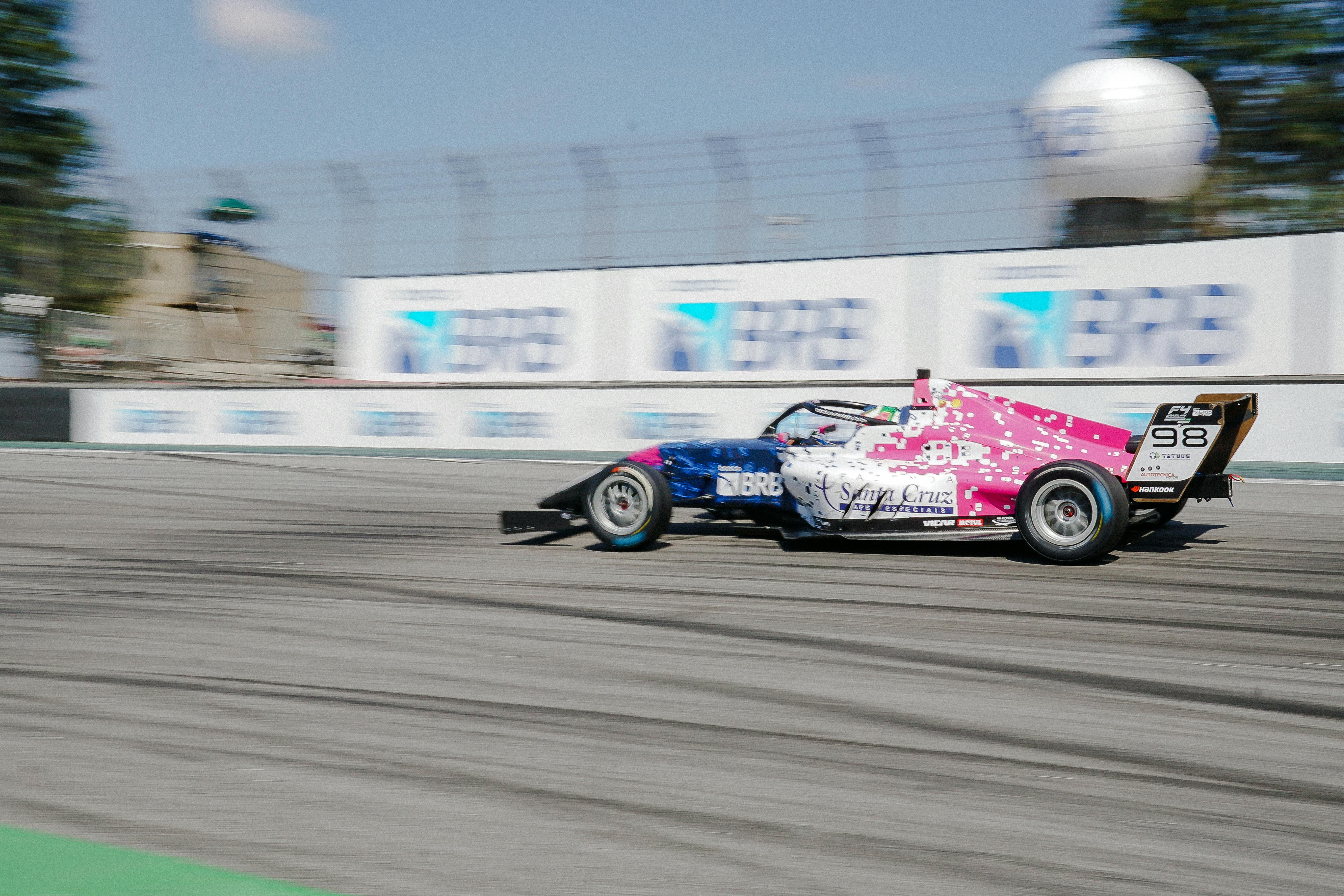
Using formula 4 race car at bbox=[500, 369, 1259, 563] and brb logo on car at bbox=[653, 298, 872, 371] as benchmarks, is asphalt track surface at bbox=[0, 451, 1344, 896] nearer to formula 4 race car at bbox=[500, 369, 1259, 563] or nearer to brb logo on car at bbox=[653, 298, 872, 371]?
formula 4 race car at bbox=[500, 369, 1259, 563]

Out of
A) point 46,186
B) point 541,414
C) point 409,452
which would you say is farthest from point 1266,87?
point 46,186

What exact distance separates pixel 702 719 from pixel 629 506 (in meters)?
3.75

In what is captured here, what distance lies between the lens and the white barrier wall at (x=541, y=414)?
11984 mm

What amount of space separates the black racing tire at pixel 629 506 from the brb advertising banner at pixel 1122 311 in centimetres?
752

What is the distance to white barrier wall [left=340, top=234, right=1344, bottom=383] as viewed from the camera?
12.5 m

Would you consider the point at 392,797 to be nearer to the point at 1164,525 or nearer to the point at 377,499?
the point at 1164,525

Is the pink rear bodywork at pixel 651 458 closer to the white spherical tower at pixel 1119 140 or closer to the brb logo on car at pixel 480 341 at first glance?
the brb logo on car at pixel 480 341

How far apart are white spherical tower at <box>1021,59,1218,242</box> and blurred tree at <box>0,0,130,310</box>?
15819 millimetres

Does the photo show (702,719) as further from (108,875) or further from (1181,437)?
(1181,437)

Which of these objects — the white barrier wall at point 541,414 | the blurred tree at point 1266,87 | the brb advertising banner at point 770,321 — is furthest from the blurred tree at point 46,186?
the blurred tree at point 1266,87

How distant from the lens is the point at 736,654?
4.67 meters

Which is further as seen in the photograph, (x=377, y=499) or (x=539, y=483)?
(x=539, y=483)

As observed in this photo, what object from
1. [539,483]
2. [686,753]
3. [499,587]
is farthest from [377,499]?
[686,753]

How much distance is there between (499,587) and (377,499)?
513 cm
